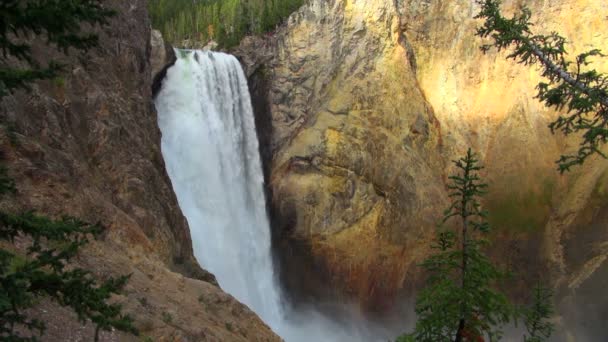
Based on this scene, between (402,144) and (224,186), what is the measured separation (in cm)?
1093

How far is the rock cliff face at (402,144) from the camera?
26359 mm

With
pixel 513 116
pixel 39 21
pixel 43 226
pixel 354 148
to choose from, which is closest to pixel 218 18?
pixel 354 148

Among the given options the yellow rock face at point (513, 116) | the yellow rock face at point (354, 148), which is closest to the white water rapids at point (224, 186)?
the yellow rock face at point (354, 148)

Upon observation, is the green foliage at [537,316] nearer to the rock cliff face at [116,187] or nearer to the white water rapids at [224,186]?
the rock cliff face at [116,187]

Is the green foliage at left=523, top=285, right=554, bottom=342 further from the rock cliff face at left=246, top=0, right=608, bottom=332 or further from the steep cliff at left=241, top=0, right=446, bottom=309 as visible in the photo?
the steep cliff at left=241, top=0, right=446, bottom=309

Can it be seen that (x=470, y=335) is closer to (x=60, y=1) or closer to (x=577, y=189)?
(x=60, y=1)

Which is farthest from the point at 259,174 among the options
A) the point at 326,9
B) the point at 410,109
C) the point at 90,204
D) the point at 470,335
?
the point at 470,335

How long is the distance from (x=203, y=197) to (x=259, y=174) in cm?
537

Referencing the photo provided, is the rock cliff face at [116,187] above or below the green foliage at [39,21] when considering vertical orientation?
above

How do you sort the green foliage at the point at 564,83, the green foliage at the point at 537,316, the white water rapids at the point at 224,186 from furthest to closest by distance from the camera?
the white water rapids at the point at 224,186 < the green foliage at the point at 537,316 < the green foliage at the point at 564,83

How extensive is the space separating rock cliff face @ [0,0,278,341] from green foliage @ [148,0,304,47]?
18.3 metres

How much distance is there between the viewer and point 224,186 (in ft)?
83.3

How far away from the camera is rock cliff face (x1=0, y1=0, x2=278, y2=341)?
10375 mm

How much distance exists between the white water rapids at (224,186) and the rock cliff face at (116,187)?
17.2 ft
